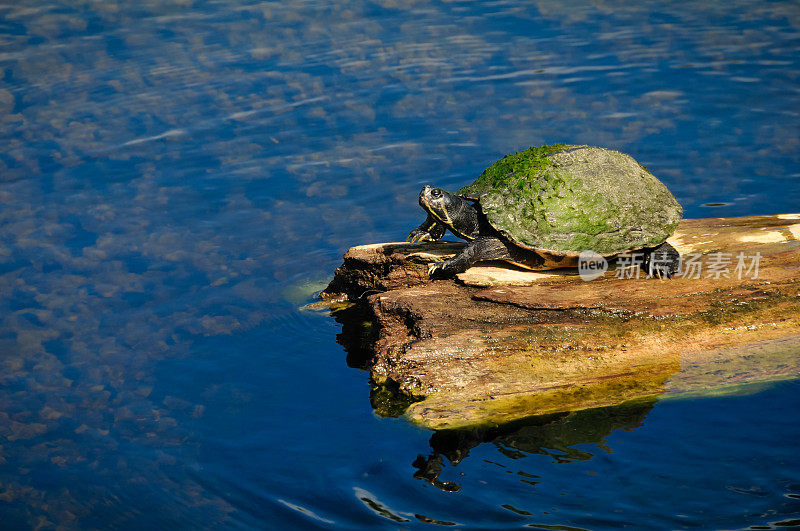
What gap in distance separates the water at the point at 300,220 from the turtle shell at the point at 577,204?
141 centimetres

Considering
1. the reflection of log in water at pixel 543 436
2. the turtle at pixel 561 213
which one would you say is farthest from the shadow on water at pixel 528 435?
the turtle at pixel 561 213

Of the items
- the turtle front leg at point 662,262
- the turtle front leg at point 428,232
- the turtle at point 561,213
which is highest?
the turtle at point 561,213

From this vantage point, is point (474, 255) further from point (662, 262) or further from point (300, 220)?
point (300, 220)

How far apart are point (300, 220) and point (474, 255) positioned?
11.7ft

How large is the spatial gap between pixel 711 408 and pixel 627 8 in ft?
36.3

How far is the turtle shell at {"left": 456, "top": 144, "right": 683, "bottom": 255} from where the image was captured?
5.80m

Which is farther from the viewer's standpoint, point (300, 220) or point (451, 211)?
point (300, 220)

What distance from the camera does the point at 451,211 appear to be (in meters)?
6.09

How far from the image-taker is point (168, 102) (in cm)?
1174

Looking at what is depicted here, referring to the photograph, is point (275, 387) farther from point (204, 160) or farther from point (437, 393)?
point (204, 160)

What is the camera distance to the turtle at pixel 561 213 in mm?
5816

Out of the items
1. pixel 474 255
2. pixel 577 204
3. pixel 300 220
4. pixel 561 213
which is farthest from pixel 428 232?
pixel 300 220

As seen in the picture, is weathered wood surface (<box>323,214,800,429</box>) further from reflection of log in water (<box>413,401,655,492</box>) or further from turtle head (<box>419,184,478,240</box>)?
turtle head (<box>419,184,478,240</box>)

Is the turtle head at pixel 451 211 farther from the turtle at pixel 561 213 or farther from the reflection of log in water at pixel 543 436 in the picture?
the reflection of log in water at pixel 543 436
